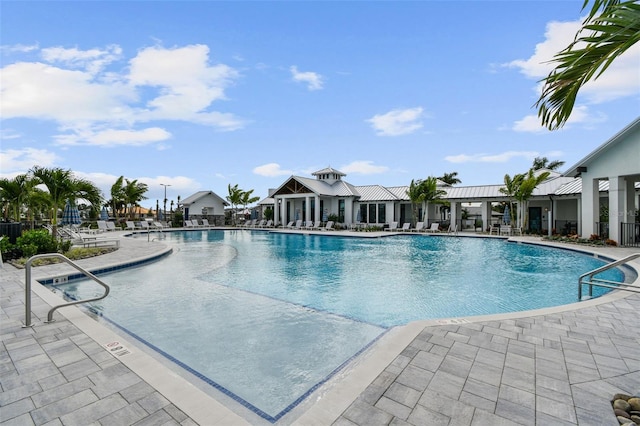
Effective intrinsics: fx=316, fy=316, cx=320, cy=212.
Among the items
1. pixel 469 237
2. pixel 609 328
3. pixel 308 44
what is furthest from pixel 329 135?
pixel 609 328

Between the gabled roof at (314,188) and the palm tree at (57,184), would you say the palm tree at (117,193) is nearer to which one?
the gabled roof at (314,188)

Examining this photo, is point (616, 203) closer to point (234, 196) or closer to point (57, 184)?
point (57, 184)

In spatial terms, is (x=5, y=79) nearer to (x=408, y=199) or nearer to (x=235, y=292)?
(x=235, y=292)

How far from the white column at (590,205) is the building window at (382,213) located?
14.3 meters

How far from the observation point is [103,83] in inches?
527

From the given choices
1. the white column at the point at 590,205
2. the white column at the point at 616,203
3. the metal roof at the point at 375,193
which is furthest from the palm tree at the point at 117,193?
the white column at the point at 616,203

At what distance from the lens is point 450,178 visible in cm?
3984

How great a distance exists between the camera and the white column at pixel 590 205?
15.2 m

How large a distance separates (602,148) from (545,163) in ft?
114

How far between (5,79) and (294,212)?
22798mm

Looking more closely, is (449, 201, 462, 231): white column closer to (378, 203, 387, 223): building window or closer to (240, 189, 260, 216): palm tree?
(378, 203, 387, 223): building window

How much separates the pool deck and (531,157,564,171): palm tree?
153ft

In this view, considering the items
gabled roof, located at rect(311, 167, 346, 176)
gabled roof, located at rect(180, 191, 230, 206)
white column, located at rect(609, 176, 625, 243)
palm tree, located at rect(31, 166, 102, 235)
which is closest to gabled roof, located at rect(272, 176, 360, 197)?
gabled roof, located at rect(311, 167, 346, 176)

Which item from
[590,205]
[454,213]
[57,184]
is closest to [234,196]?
[454,213]
